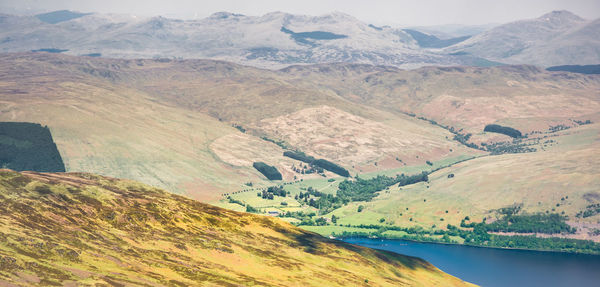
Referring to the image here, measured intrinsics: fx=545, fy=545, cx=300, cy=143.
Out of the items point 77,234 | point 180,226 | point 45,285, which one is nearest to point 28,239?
point 77,234

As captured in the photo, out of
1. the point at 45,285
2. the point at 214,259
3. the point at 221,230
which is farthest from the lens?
the point at 221,230

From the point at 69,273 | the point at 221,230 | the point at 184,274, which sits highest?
the point at 69,273

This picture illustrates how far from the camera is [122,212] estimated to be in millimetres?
146250

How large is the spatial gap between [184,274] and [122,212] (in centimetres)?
4414

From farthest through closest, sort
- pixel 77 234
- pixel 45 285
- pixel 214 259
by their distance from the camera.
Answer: pixel 214 259 → pixel 77 234 → pixel 45 285

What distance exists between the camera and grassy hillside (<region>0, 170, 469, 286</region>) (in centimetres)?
9681

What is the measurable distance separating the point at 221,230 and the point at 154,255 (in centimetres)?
4380

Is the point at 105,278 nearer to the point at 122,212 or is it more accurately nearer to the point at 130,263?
the point at 130,263

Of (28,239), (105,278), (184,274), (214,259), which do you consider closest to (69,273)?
(105,278)

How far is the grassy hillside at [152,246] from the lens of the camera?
3812 inches

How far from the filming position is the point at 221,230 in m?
163

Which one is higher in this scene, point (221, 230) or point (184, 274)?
point (184, 274)

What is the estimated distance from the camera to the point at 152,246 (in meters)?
127

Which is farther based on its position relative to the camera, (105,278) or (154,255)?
(154,255)
